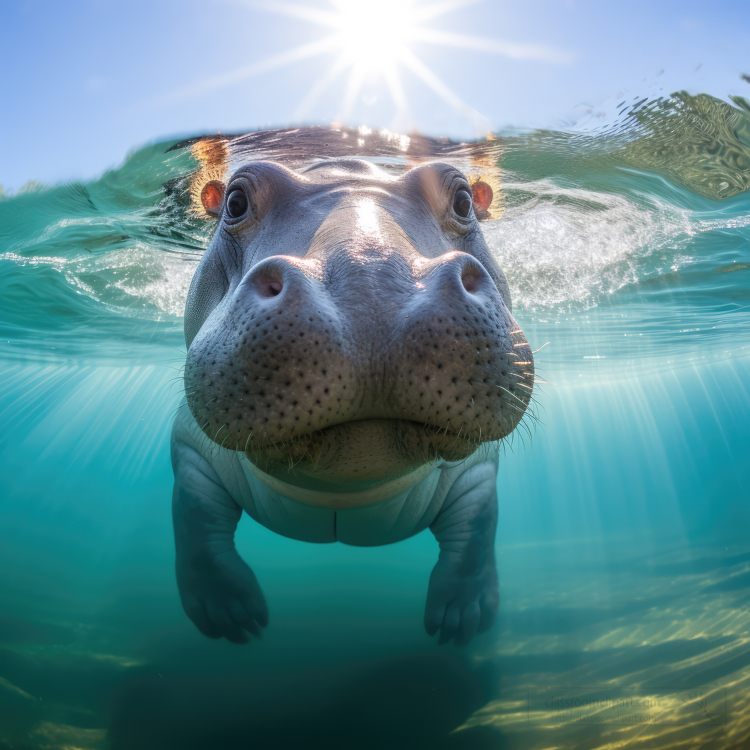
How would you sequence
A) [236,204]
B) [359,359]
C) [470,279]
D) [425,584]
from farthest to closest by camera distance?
[425,584] < [236,204] < [470,279] < [359,359]

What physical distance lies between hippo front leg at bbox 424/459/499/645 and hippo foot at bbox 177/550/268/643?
1.42 metres

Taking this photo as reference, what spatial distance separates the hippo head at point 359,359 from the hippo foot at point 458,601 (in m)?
2.46

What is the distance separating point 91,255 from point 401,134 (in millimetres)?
6605

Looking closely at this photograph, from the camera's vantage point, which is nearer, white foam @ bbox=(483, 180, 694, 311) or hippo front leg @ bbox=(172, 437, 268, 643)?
hippo front leg @ bbox=(172, 437, 268, 643)

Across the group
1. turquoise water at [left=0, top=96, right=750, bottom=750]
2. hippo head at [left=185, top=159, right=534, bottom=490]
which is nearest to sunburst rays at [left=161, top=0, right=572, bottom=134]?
turquoise water at [left=0, top=96, right=750, bottom=750]

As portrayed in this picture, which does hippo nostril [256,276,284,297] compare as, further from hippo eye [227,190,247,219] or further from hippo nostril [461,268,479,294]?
hippo eye [227,190,247,219]

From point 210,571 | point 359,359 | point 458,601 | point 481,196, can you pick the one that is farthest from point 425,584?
point 359,359

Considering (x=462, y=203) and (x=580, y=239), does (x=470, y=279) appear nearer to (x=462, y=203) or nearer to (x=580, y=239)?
(x=462, y=203)

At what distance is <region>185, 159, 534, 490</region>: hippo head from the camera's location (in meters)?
1.47

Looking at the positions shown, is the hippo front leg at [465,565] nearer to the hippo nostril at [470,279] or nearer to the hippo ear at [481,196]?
the hippo ear at [481,196]

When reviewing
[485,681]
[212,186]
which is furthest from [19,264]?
[485,681]

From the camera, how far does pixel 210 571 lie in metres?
Result: 3.75

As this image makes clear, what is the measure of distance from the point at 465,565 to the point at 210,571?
205 cm

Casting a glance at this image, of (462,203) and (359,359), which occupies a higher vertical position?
(462,203)
